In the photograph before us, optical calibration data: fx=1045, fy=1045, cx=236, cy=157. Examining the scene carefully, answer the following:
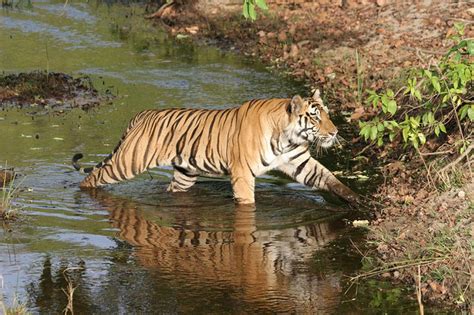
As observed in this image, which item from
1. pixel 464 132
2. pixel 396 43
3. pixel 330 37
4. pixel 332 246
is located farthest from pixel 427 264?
pixel 330 37

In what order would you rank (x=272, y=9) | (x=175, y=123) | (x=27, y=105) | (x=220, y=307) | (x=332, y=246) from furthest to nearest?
(x=272, y=9) → (x=27, y=105) → (x=175, y=123) → (x=332, y=246) → (x=220, y=307)

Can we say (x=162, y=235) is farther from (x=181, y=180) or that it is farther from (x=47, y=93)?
(x=47, y=93)

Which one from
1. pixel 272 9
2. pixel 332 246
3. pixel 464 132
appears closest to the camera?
pixel 332 246

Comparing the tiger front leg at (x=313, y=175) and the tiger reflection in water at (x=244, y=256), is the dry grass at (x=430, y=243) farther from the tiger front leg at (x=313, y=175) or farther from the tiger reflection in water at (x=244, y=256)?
the tiger front leg at (x=313, y=175)

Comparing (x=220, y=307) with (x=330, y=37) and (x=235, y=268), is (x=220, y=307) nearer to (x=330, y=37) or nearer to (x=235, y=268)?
(x=235, y=268)

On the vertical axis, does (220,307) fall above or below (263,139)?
below

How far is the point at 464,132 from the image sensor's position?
8312mm

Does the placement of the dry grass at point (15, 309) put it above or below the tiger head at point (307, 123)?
below

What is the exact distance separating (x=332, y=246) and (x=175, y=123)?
2243 millimetres

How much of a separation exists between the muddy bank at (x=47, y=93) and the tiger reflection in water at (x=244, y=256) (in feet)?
12.3

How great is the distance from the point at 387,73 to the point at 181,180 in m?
3.77

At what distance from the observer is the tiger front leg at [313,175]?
27.5ft

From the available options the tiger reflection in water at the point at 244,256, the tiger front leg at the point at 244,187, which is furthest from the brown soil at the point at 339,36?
the tiger reflection in water at the point at 244,256

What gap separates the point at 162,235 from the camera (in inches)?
302
